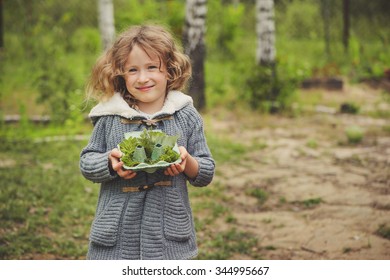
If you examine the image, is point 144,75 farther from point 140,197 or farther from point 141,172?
point 140,197

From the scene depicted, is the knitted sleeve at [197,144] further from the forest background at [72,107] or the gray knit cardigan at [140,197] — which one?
the forest background at [72,107]

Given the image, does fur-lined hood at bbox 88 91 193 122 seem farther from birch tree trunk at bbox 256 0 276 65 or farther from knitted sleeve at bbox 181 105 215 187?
birch tree trunk at bbox 256 0 276 65

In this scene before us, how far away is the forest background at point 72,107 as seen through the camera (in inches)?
155

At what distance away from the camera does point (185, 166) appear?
90.2 inches

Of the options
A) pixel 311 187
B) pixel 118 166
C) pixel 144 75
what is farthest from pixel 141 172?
pixel 311 187

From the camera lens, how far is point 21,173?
204 inches

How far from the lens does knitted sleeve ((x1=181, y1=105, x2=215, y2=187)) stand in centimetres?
236

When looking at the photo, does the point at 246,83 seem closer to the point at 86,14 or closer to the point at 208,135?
the point at 208,135

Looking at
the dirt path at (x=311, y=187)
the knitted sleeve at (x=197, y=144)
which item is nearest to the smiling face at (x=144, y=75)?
the knitted sleeve at (x=197, y=144)

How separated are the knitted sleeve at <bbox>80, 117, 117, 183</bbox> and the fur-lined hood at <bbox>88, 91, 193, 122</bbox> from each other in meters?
0.04

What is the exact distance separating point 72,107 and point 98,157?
3104mm

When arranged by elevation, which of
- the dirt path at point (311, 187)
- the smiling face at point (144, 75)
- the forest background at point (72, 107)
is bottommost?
the dirt path at point (311, 187)

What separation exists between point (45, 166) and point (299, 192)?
107 inches
